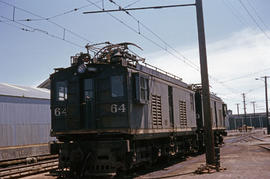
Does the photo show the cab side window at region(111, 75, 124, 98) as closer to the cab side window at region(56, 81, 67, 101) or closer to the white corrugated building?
the cab side window at region(56, 81, 67, 101)

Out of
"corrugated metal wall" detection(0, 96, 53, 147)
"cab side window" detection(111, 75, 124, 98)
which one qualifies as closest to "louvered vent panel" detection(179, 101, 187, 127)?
"cab side window" detection(111, 75, 124, 98)

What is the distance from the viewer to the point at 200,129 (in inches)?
791

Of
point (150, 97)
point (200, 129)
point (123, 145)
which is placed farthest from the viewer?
point (200, 129)

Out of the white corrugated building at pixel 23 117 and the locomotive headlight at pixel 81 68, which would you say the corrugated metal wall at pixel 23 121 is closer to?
the white corrugated building at pixel 23 117

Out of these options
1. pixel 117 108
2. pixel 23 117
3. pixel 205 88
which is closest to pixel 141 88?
pixel 117 108

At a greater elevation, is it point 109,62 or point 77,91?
point 109,62

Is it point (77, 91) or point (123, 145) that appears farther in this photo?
point (77, 91)

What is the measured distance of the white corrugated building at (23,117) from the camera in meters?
17.9

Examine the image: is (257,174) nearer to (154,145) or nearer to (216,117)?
(154,145)

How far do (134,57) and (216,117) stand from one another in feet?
44.1

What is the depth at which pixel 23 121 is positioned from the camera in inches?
762

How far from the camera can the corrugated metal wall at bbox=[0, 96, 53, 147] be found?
17875mm

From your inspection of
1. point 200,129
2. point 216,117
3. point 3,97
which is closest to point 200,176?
point 200,129

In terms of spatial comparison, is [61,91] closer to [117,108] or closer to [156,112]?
[117,108]
